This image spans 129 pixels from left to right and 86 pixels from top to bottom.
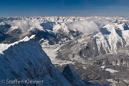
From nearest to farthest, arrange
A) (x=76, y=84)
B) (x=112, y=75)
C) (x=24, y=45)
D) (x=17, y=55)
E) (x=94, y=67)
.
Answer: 1. (x=17, y=55)
2. (x=24, y=45)
3. (x=76, y=84)
4. (x=112, y=75)
5. (x=94, y=67)

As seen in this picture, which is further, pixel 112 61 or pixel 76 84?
pixel 112 61

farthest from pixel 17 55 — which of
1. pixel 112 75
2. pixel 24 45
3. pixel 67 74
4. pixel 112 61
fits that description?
pixel 112 61

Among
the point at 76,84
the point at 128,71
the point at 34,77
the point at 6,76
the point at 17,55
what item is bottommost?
the point at 128,71

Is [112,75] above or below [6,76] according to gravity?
below

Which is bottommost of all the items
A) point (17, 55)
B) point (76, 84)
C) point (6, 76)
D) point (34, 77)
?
point (76, 84)

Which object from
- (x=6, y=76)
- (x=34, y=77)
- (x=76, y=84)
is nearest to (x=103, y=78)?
(x=76, y=84)

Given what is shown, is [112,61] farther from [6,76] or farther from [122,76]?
[6,76]

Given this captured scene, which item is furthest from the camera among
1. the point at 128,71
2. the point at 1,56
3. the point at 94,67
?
the point at 94,67

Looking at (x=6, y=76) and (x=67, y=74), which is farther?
(x=67, y=74)

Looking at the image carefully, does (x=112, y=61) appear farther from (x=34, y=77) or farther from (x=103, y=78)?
(x=34, y=77)
